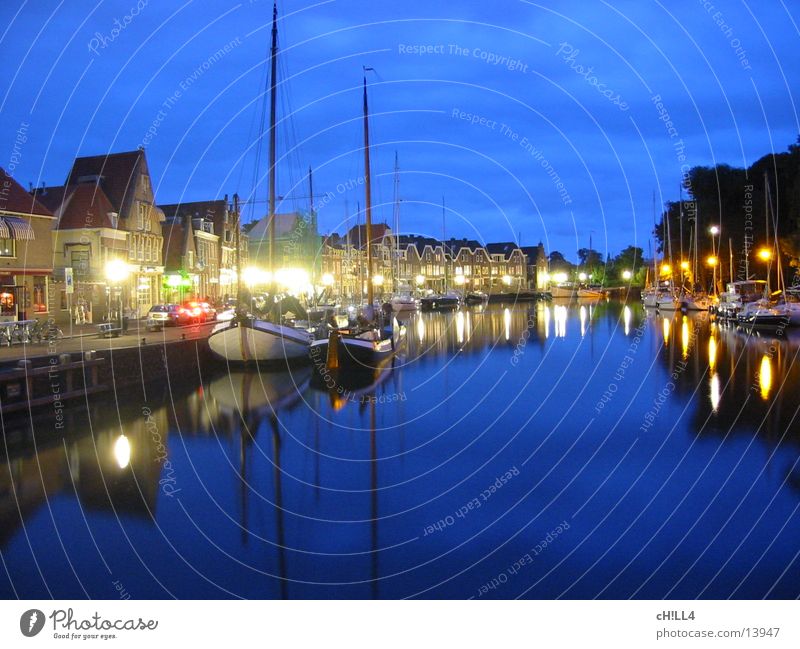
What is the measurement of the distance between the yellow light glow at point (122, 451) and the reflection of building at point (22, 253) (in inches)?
854

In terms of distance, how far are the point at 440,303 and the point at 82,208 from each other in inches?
2297

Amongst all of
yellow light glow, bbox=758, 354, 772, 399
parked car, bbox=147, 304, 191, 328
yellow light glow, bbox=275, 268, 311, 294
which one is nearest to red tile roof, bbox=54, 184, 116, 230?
parked car, bbox=147, 304, 191, 328

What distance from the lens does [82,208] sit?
168 feet

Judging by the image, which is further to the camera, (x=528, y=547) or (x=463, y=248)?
(x=463, y=248)

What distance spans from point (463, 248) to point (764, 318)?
9722 cm

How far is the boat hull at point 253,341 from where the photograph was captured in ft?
98.6

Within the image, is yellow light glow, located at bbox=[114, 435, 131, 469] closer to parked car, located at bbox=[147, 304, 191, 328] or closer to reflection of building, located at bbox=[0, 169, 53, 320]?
reflection of building, located at bbox=[0, 169, 53, 320]

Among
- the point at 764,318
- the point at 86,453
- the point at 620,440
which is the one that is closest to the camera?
the point at 86,453

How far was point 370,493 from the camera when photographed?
13.5 meters

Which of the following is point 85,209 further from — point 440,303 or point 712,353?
point 440,303

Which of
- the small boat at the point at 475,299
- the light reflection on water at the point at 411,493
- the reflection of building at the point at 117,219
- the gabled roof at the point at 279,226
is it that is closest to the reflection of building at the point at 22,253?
the reflection of building at the point at 117,219

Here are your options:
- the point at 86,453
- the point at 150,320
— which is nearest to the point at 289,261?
the point at 150,320

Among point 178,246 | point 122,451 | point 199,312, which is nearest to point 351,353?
point 122,451
